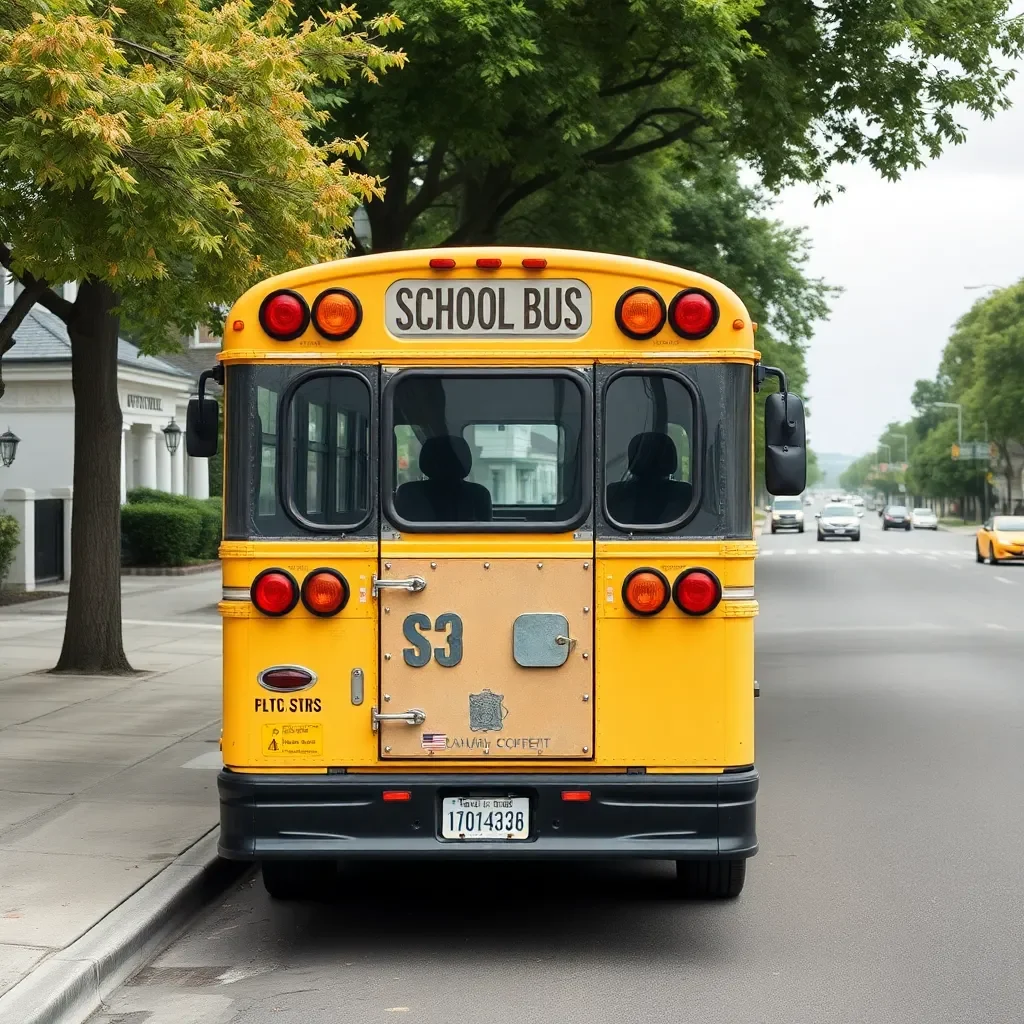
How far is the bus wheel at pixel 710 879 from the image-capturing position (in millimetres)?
7066

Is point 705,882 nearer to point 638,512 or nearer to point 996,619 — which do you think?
point 638,512

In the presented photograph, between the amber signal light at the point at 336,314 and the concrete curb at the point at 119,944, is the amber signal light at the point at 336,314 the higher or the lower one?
the higher one

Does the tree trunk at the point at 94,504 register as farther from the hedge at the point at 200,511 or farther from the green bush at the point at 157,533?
the hedge at the point at 200,511

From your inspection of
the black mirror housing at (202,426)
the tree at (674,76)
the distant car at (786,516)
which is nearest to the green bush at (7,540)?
the tree at (674,76)

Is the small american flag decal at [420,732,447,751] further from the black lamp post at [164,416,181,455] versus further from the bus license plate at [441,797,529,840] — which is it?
the black lamp post at [164,416,181,455]

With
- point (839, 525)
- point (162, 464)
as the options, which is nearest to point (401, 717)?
point (162, 464)

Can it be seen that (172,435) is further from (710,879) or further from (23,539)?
(710,879)

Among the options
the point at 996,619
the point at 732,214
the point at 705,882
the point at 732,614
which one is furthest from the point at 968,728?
the point at 732,214

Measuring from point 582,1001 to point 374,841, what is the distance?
1.04 m

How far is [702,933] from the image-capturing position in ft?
22.0

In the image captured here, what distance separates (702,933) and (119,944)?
230cm

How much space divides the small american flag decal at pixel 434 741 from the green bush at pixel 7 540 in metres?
21.6

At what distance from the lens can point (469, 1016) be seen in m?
5.60

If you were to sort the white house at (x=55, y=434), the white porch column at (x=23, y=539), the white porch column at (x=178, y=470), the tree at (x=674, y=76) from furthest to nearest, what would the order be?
the white porch column at (x=178, y=470)
the white house at (x=55, y=434)
the white porch column at (x=23, y=539)
the tree at (x=674, y=76)
